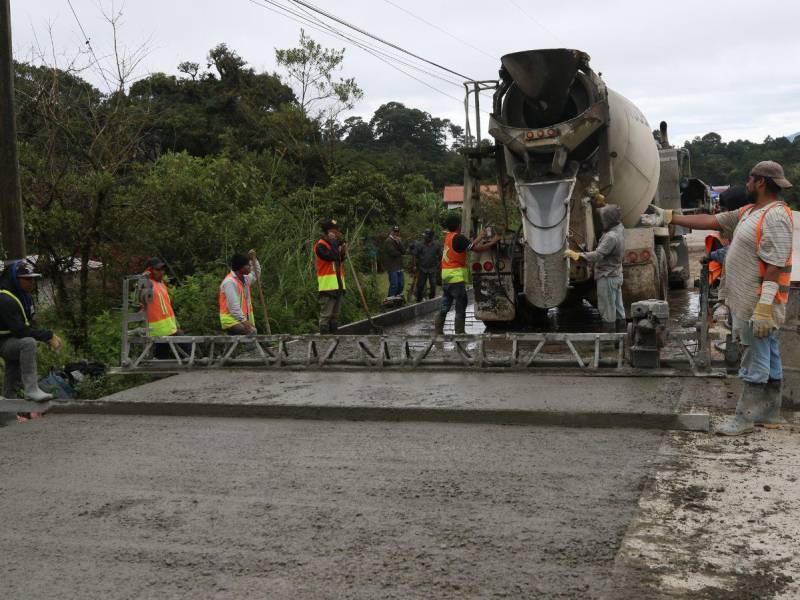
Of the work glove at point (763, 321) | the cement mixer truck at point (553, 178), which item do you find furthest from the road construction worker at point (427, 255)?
the work glove at point (763, 321)

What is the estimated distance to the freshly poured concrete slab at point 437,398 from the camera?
7105 millimetres

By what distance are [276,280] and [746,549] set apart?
11453mm

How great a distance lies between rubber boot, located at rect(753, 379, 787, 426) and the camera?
6.61 meters

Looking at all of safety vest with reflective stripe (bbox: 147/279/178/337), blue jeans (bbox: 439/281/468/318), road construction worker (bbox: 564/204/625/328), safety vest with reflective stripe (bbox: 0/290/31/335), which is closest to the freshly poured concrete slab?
safety vest with reflective stripe (bbox: 0/290/31/335)

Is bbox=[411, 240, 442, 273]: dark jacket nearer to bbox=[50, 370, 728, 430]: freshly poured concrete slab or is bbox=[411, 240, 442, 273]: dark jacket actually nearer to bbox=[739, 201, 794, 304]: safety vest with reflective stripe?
bbox=[50, 370, 728, 430]: freshly poured concrete slab

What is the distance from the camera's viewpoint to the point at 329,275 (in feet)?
38.7

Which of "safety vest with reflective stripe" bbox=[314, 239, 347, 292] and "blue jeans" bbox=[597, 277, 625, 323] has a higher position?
"safety vest with reflective stripe" bbox=[314, 239, 347, 292]

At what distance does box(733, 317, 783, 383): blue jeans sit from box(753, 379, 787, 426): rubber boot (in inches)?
4.1

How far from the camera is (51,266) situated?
13.0m

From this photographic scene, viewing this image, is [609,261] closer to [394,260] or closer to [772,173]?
[772,173]

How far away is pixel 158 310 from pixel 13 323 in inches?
86.6

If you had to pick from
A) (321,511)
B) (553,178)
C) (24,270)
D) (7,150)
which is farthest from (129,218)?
(321,511)

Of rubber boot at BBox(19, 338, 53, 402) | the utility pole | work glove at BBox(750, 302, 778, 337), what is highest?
the utility pole

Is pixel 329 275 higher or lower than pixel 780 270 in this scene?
higher
